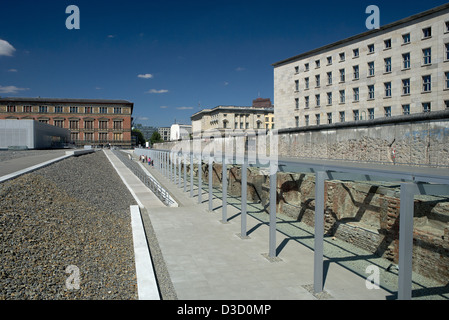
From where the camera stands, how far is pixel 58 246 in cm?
636

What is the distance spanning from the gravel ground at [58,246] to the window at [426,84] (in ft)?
99.8

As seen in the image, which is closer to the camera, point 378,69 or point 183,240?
point 183,240

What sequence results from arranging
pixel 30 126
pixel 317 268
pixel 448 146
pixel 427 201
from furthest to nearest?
1. pixel 30 126
2. pixel 448 146
3. pixel 427 201
4. pixel 317 268

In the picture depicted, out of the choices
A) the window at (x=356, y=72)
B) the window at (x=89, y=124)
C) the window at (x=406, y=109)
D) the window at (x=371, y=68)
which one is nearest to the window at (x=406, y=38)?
the window at (x=371, y=68)

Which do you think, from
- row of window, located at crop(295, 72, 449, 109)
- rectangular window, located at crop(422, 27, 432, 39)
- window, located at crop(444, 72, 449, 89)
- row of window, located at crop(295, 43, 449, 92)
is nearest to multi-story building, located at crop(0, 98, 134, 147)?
row of window, located at crop(295, 43, 449, 92)

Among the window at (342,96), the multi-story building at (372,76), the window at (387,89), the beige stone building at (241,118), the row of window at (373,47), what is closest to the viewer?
the multi-story building at (372,76)

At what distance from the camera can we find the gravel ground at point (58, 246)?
15.8 ft

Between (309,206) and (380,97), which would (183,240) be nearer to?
(309,206)

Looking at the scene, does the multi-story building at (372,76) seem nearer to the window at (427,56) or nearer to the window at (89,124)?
the window at (427,56)

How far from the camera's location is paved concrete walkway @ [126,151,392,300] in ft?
17.5

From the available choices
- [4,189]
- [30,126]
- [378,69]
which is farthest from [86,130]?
[4,189]

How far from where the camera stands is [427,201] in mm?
7555

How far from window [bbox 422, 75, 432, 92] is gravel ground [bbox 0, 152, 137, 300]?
30414 mm
